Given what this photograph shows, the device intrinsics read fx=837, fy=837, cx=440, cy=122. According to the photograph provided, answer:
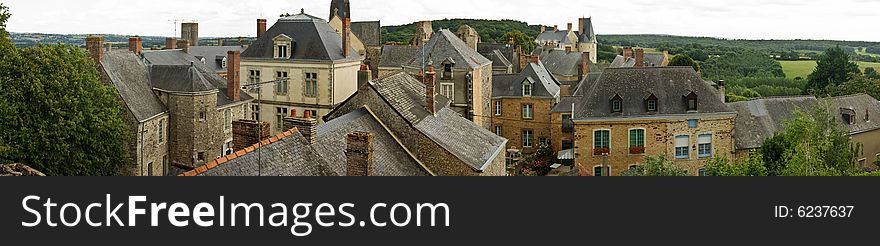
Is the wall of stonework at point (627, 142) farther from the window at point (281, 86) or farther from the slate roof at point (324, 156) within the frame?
the slate roof at point (324, 156)

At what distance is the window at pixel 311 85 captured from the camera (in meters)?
33.2

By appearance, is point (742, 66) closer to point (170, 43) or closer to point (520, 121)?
point (520, 121)

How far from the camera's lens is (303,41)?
3353 centimetres

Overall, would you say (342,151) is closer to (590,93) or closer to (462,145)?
(462,145)

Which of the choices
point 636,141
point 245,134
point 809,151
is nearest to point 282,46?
point 636,141

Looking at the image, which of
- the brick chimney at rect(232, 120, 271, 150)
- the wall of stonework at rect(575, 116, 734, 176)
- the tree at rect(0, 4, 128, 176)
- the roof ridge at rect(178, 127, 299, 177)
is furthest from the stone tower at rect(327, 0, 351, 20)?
the roof ridge at rect(178, 127, 299, 177)

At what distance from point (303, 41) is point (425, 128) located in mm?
16901

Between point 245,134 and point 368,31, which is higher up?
point 368,31

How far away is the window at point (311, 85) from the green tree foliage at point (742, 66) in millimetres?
57875

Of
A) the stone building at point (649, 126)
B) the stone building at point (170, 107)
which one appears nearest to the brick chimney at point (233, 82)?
the stone building at point (170, 107)

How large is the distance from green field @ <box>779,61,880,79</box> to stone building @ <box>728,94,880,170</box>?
1881 inches

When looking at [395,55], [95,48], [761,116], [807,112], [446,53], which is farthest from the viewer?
[395,55]

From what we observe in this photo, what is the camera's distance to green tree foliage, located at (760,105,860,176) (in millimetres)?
22531

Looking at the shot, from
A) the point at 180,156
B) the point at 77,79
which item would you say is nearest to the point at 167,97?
the point at 180,156
